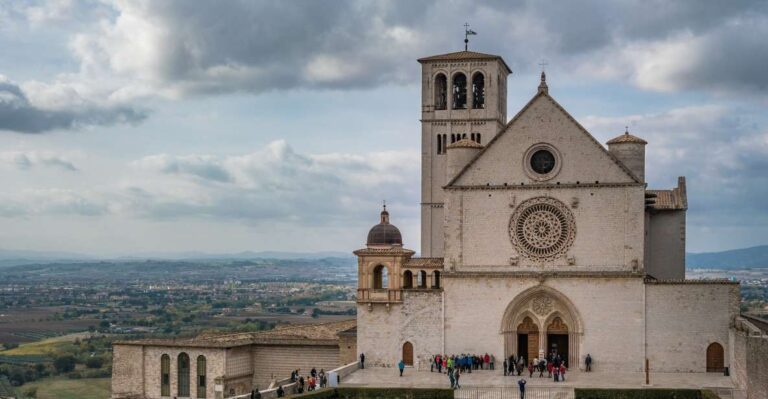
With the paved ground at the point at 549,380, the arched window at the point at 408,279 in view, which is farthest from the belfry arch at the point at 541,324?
the arched window at the point at 408,279

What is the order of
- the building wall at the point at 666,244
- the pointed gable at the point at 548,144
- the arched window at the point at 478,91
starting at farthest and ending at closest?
the arched window at the point at 478,91 < the building wall at the point at 666,244 < the pointed gable at the point at 548,144

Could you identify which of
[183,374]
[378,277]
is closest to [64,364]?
[183,374]

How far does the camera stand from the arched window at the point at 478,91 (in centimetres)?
6075

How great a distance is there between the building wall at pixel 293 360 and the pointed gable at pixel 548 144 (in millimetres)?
9755

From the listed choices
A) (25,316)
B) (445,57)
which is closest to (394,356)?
(445,57)

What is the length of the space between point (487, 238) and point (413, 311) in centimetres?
451

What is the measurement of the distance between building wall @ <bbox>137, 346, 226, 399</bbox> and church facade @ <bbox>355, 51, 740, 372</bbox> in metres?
6.67

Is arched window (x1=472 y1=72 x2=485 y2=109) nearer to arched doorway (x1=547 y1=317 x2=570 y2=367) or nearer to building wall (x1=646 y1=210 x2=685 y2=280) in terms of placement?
building wall (x1=646 y1=210 x2=685 y2=280)

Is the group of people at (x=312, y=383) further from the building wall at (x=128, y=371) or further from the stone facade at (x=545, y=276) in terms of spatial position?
the building wall at (x=128, y=371)

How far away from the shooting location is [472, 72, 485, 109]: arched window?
60750 mm

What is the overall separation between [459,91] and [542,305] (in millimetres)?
14923

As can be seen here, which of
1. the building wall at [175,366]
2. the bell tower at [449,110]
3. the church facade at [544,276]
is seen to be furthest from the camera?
the bell tower at [449,110]

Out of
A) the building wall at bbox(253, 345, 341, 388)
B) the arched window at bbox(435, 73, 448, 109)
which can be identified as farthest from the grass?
the arched window at bbox(435, 73, 448, 109)

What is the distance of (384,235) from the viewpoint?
53438 millimetres
